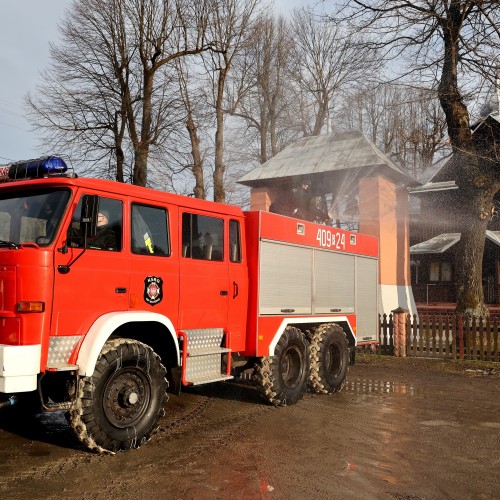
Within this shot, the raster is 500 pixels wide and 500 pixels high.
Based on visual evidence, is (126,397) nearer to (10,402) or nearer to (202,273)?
(10,402)

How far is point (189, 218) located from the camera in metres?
6.60

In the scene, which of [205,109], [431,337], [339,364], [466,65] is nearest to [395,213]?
[466,65]

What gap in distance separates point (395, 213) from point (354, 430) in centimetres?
1563

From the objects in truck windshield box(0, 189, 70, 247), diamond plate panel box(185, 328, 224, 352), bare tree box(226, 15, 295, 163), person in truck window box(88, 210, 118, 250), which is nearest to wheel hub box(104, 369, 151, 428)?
diamond plate panel box(185, 328, 224, 352)

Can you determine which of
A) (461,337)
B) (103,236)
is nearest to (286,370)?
(103,236)

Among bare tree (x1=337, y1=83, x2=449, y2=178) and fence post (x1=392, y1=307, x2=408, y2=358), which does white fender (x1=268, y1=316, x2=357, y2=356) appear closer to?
fence post (x1=392, y1=307, x2=408, y2=358)

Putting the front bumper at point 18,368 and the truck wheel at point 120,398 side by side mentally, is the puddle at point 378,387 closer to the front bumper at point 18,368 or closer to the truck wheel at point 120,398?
the truck wheel at point 120,398

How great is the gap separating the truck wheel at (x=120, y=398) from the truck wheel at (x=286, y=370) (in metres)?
2.05

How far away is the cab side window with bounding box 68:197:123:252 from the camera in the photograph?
5223 millimetres

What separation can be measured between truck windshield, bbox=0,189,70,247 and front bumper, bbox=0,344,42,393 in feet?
3.19

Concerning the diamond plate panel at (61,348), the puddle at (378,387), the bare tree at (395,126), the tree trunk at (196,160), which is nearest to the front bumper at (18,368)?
the diamond plate panel at (61,348)

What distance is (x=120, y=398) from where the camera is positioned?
5.47 m

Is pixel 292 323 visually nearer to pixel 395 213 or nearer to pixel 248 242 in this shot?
pixel 248 242

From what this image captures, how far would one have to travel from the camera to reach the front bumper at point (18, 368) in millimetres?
4625
